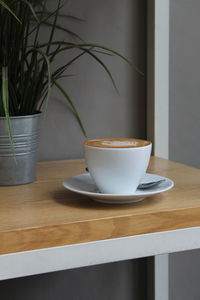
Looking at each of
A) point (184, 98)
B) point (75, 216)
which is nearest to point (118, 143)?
point (75, 216)

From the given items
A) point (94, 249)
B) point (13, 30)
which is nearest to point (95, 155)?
point (94, 249)

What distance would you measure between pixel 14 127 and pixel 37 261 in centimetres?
30

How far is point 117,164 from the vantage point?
2.60 ft

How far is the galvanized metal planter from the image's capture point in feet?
3.03

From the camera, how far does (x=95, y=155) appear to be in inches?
31.5

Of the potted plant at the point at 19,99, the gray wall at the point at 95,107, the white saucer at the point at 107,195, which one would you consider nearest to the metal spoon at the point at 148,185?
the white saucer at the point at 107,195

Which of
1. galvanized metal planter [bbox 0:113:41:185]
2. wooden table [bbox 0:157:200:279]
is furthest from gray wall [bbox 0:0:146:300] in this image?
wooden table [bbox 0:157:200:279]

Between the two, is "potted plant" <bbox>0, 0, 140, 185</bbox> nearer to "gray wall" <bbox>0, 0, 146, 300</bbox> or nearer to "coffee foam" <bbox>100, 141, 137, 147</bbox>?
"coffee foam" <bbox>100, 141, 137, 147</bbox>

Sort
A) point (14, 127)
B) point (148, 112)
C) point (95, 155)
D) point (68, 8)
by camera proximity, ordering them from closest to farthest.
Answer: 1. point (95, 155)
2. point (14, 127)
3. point (68, 8)
4. point (148, 112)

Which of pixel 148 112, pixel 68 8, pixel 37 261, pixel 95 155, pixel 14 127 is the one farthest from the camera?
Answer: pixel 148 112

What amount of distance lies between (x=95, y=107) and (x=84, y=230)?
0.57 m

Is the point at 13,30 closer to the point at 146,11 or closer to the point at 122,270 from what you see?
the point at 146,11

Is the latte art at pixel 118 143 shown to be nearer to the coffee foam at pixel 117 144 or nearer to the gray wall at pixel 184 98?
the coffee foam at pixel 117 144

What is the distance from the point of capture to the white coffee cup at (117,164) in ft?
2.58
